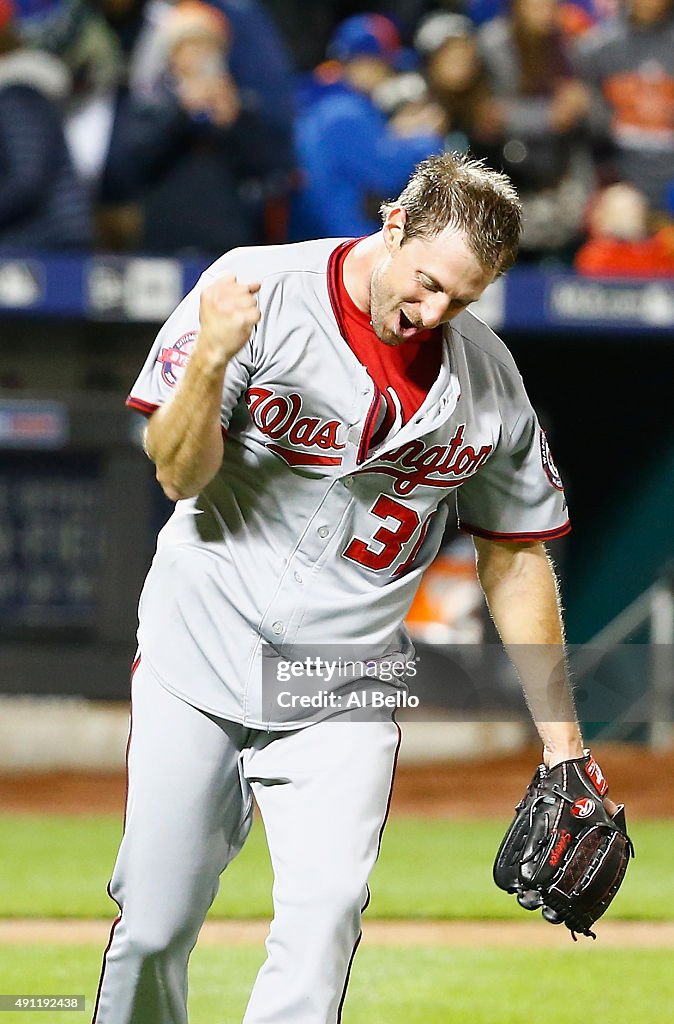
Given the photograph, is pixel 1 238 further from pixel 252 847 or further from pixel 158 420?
pixel 158 420

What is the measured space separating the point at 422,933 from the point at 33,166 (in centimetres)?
434

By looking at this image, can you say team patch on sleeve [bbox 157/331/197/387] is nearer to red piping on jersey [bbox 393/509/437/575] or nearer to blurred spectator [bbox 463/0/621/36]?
red piping on jersey [bbox 393/509/437/575]

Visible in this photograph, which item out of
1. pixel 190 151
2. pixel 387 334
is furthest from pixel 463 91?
pixel 387 334

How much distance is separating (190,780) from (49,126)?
5586 millimetres

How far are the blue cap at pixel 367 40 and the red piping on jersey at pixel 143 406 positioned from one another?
6.81 metres

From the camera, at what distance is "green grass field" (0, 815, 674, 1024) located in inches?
162

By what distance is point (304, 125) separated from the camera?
27.6 ft

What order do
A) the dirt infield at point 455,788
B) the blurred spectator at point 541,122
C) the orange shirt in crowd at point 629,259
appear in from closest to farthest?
the dirt infield at point 455,788
the orange shirt in crowd at point 629,259
the blurred spectator at point 541,122

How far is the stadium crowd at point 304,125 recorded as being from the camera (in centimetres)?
766

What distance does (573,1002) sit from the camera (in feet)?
13.9

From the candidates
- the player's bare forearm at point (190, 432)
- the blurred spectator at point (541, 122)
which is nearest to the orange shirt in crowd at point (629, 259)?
the blurred spectator at point (541, 122)

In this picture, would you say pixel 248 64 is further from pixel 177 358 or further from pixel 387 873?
pixel 177 358

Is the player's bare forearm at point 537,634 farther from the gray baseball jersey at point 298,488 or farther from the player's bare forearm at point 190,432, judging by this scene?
the player's bare forearm at point 190,432

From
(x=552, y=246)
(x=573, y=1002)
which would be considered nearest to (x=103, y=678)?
(x=552, y=246)
